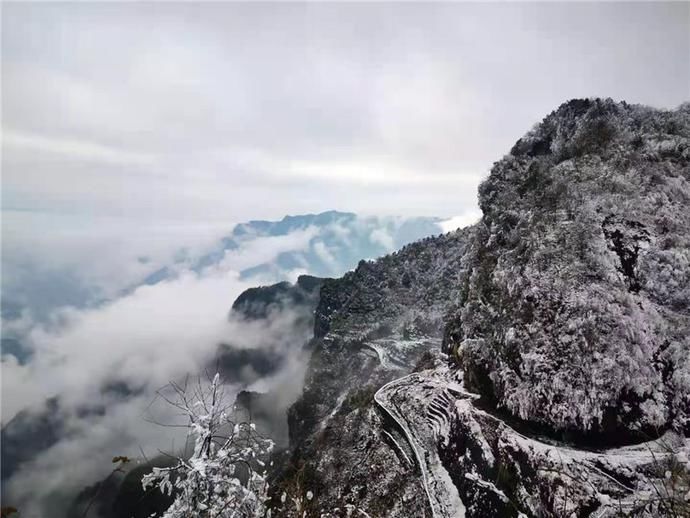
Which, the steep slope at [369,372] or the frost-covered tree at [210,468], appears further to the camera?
the steep slope at [369,372]

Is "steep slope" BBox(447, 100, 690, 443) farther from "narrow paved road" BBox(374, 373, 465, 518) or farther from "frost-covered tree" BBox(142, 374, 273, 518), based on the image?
"frost-covered tree" BBox(142, 374, 273, 518)

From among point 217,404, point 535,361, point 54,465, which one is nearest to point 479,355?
point 535,361

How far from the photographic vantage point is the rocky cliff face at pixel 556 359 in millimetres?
20656

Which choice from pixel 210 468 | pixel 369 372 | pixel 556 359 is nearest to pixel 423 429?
pixel 556 359

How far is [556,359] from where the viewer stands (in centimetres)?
2406

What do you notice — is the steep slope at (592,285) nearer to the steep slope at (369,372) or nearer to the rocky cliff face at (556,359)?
the rocky cliff face at (556,359)

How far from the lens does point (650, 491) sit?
701 inches

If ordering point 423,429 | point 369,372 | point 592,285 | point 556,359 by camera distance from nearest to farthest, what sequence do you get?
1. point 556,359
2. point 592,285
3. point 423,429
4. point 369,372

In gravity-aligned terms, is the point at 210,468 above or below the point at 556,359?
above

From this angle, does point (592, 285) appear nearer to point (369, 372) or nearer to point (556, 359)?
point (556, 359)

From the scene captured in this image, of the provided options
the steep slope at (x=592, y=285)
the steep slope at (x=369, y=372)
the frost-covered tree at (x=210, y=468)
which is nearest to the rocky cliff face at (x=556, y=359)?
the steep slope at (x=592, y=285)

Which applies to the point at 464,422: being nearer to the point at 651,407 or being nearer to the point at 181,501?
the point at 651,407

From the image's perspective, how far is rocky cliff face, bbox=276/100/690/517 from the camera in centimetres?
2066

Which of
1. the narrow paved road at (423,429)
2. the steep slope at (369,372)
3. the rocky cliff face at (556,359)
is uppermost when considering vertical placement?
the rocky cliff face at (556,359)
